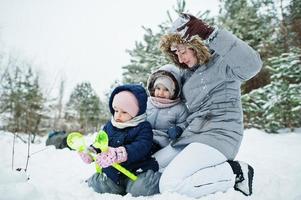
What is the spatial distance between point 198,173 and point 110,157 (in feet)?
2.07

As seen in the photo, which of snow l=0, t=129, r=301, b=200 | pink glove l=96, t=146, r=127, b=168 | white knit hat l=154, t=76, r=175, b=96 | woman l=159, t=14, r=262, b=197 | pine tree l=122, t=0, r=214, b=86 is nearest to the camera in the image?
snow l=0, t=129, r=301, b=200

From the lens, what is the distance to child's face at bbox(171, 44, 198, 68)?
8.25 feet

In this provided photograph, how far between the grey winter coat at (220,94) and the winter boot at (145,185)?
335 mm

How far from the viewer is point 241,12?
10.6 metres

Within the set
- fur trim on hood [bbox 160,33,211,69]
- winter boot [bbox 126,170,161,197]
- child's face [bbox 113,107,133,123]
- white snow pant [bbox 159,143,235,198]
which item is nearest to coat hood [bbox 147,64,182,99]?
fur trim on hood [bbox 160,33,211,69]

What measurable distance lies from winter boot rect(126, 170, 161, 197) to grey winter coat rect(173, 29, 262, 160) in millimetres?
335

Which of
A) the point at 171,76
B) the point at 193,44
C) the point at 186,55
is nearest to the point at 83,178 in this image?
the point at 171,76

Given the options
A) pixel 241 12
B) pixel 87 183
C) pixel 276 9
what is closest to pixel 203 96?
pixel 87 183

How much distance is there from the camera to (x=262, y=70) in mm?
11188

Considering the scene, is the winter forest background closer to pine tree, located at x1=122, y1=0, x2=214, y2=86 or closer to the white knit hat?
pine tree, located at x1=122, y1=0, x2=214, y2=86

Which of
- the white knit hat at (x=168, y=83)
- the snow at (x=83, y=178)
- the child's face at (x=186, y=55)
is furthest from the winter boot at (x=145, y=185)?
the child's face at (x=186, y=55)

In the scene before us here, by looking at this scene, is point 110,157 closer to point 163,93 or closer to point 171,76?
point 163,93

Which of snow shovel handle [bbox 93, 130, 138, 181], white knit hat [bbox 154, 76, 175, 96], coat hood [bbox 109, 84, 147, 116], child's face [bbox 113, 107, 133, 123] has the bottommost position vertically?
snow shovel handle [bbox 93, 130, 138, 181]

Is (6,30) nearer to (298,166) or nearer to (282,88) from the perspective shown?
(298,166)
